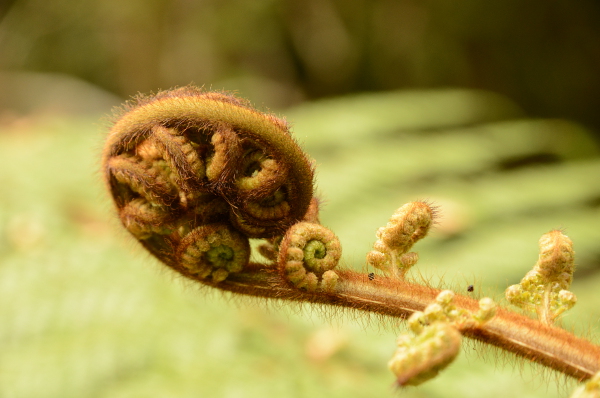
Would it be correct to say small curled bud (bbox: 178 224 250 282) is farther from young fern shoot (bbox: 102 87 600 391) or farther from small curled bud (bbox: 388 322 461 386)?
small curled bud (bbox: 388 322 461 386)

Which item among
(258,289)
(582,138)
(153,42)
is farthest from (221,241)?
(153,42)

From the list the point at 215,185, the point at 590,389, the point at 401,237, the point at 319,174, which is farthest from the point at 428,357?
the point at 319,174

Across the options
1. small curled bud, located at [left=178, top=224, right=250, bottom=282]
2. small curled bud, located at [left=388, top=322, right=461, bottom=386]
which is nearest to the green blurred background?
small curled bud, located at [left=178, top=224, right=250, bottom=282]

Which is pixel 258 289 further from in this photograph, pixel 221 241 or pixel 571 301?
pixel 571 301

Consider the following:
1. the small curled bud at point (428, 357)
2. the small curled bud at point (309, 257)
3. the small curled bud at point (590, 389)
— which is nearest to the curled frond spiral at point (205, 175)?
the small curled bud at point (309, 257)

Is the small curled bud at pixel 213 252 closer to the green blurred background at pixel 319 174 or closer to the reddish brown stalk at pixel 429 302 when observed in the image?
the reddish brown stalk at pixel 429 302

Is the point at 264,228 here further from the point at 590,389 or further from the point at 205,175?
the point at 590,389

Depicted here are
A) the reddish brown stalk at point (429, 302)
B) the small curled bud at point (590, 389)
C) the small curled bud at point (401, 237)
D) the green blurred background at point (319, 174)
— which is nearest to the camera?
the small curled bud at point (590, 389)
